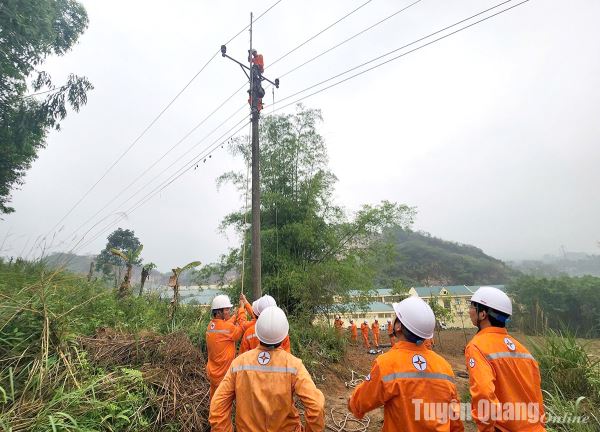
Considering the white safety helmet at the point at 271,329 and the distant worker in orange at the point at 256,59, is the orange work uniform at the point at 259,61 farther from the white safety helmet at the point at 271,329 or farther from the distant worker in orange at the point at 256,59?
the white safety helmet at the point at 271,329

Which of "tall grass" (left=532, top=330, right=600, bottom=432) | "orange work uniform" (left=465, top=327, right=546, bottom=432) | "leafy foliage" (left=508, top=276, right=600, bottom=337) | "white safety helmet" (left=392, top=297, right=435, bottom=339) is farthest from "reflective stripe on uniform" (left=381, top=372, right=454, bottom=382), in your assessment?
"leafy foliage" (left=508, top=276, right=600, bottom=337)

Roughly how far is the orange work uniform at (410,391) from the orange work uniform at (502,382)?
0.20m

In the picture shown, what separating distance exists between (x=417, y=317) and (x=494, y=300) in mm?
937

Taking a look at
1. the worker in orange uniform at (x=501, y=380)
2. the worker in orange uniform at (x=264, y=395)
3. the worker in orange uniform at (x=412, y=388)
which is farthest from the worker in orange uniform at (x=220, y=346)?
the worker in orange uniform at (x=501, y=380)

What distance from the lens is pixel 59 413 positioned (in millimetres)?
3021

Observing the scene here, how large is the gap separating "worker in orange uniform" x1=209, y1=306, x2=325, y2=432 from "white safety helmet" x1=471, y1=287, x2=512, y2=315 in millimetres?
1643

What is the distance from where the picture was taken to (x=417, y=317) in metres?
2.31

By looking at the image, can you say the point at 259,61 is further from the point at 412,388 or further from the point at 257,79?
the point at 412,388

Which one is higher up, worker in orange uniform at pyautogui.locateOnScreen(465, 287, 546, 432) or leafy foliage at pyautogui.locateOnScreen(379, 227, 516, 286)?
leafy foliage at pyautogui.locateOnScreen(379, 227, 516, 286)

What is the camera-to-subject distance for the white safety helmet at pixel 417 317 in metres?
2.28

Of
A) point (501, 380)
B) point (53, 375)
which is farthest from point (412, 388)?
point (53, 375)

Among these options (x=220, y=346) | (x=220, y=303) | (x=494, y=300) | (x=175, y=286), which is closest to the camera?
(x=494, y=300)

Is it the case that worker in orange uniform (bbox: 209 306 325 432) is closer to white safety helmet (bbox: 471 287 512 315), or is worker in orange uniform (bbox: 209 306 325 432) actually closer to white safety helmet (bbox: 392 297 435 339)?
white safety helmet (bbox: 392 297 435 339)

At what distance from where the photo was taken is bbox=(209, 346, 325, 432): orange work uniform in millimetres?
2281
